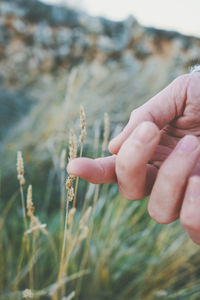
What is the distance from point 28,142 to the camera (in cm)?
179

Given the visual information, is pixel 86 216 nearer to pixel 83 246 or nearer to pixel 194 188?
pixel 194 188

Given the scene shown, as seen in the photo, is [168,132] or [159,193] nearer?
[159,193]

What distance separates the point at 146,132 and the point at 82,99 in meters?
1.46

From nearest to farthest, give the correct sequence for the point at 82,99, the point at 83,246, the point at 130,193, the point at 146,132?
1. the point at 146,132
2. the point at 130,193
3. the point at 83,246
4. the point at 82,99

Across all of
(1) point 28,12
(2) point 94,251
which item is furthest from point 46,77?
(2) point 94,251

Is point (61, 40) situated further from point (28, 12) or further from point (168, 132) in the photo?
point (168, 132)

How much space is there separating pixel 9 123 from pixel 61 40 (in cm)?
126

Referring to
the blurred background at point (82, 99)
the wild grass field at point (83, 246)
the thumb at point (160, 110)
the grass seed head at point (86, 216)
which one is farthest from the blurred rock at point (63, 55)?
the grass seed head at point (86, 216)

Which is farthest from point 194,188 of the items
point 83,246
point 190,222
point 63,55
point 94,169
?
point 63,55

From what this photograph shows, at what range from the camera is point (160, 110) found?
2.05ft

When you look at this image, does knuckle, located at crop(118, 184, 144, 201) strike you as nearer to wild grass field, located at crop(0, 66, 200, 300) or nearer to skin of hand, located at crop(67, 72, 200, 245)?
skin of hand, located at crop(67, 72, 200, 245)

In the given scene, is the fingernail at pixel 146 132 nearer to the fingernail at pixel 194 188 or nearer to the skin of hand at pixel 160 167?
the skin of hand at pixel 160 167

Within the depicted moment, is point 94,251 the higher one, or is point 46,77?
point 46,77

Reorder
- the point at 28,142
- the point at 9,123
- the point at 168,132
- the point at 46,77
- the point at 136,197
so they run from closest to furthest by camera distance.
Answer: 1. the point at 136,197
2. the point at 168,132
3. the point at 28,142
4. the point at 9,123
5. the point at 46,77
